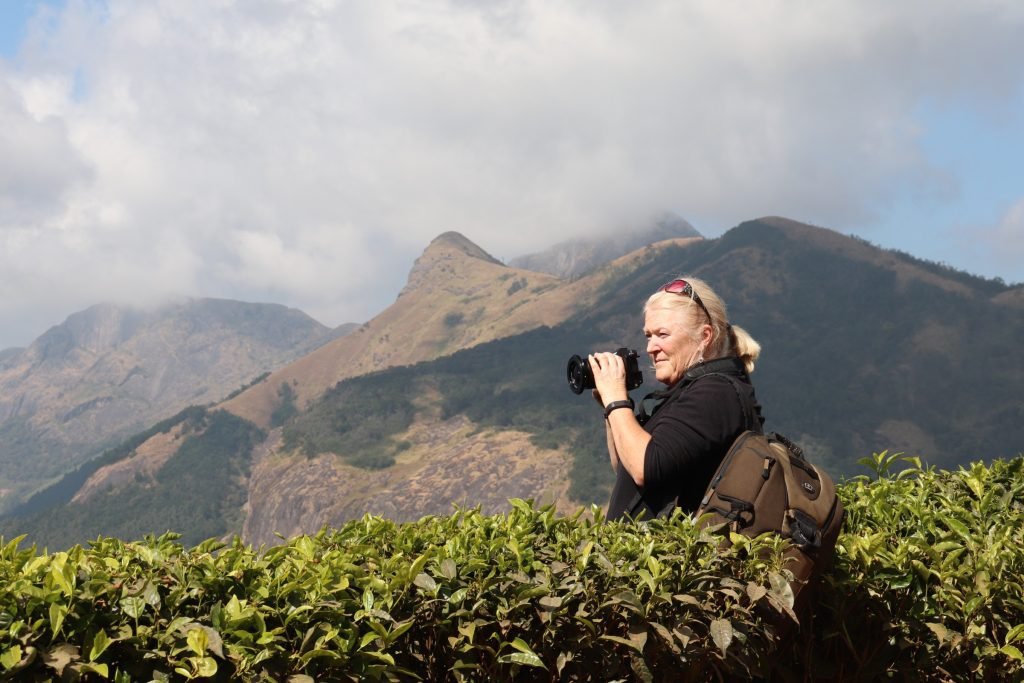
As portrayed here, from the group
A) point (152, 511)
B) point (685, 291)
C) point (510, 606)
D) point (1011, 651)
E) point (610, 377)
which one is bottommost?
point (152, 511)

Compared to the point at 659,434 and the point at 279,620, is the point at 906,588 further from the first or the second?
the point at 279,620

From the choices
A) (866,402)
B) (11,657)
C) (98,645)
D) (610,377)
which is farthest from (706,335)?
(866,402)

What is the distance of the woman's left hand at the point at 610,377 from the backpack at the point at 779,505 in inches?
26.2

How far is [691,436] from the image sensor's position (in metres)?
3.63

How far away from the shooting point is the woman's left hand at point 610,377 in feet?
13.0

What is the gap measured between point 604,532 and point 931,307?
8267 inches

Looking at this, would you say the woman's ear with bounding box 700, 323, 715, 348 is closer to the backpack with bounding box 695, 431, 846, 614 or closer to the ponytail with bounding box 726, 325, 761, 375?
the ponytail with bounding box 726, 325, 761, 375

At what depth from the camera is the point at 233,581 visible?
9.50 ft

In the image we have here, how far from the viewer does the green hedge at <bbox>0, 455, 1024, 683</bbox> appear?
8.70ft

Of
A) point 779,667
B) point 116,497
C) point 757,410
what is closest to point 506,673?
point 779,667

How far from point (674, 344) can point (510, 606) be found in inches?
64.7

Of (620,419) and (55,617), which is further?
(620,419)

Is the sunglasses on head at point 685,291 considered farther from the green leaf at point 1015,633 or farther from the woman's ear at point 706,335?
the green leaf at point 1015,633

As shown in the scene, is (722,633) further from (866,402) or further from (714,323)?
(866,402)
